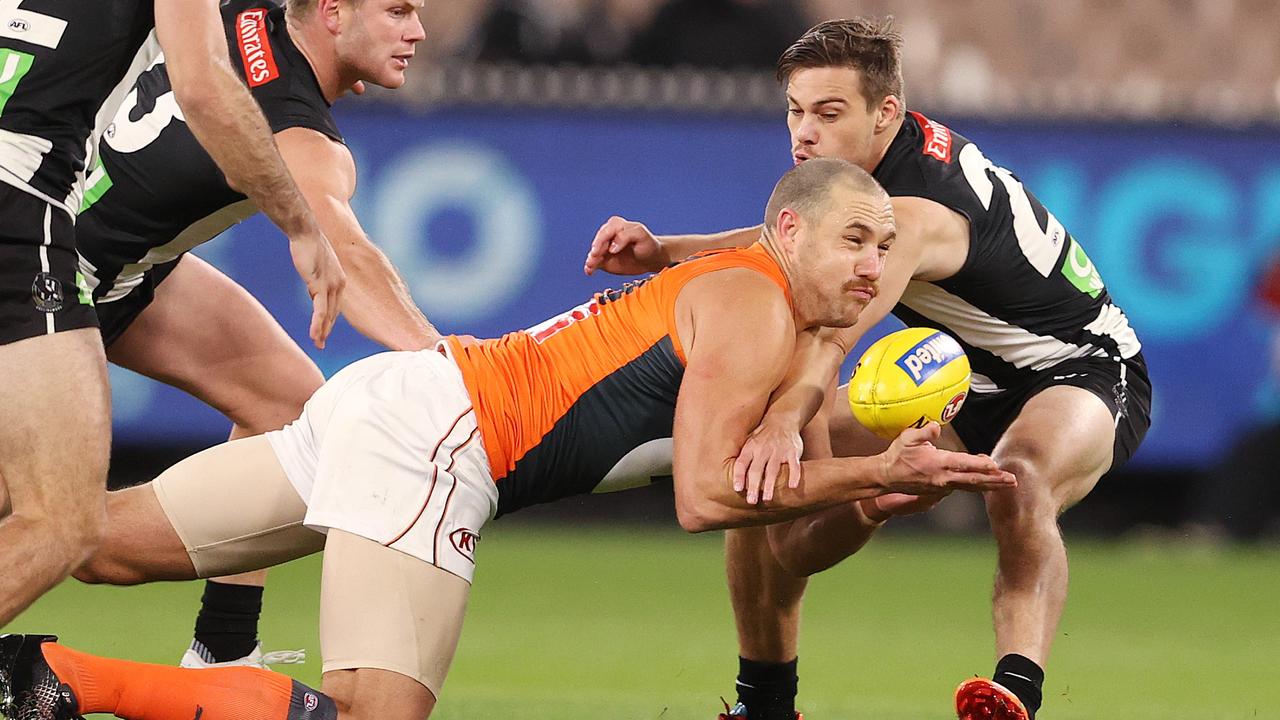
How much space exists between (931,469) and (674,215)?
8.49m

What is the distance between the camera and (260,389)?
7.57 m

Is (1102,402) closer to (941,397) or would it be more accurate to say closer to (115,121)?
(941,397)

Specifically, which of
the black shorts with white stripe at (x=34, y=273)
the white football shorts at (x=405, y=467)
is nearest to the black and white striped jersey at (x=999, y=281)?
the white football shorts at (x=405, y=467)

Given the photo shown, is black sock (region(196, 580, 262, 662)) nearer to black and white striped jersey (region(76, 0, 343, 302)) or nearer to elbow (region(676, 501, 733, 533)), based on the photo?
black and white striped jersey (region(76, 0, 343, 302))

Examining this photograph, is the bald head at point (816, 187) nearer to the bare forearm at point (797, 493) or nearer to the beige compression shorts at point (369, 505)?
the bare forearm at point (797, 493)

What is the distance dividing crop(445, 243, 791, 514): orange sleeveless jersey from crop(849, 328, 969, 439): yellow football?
43cm

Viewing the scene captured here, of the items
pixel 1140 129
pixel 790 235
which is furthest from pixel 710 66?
pixel 790 235

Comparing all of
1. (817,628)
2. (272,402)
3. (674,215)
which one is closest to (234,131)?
(272,402)

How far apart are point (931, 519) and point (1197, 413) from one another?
2.19 meters

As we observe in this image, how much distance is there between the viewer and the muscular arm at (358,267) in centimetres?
667

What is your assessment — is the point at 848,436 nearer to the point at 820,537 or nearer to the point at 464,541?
the point at 820,537

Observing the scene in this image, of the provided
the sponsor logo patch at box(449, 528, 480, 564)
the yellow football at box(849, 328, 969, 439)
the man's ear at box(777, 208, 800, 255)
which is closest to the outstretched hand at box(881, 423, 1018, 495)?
the yellow football at box(849, 328, 969, 439)

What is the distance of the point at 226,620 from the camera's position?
7422 mm

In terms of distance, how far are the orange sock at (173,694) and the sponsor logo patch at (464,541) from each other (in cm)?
62
